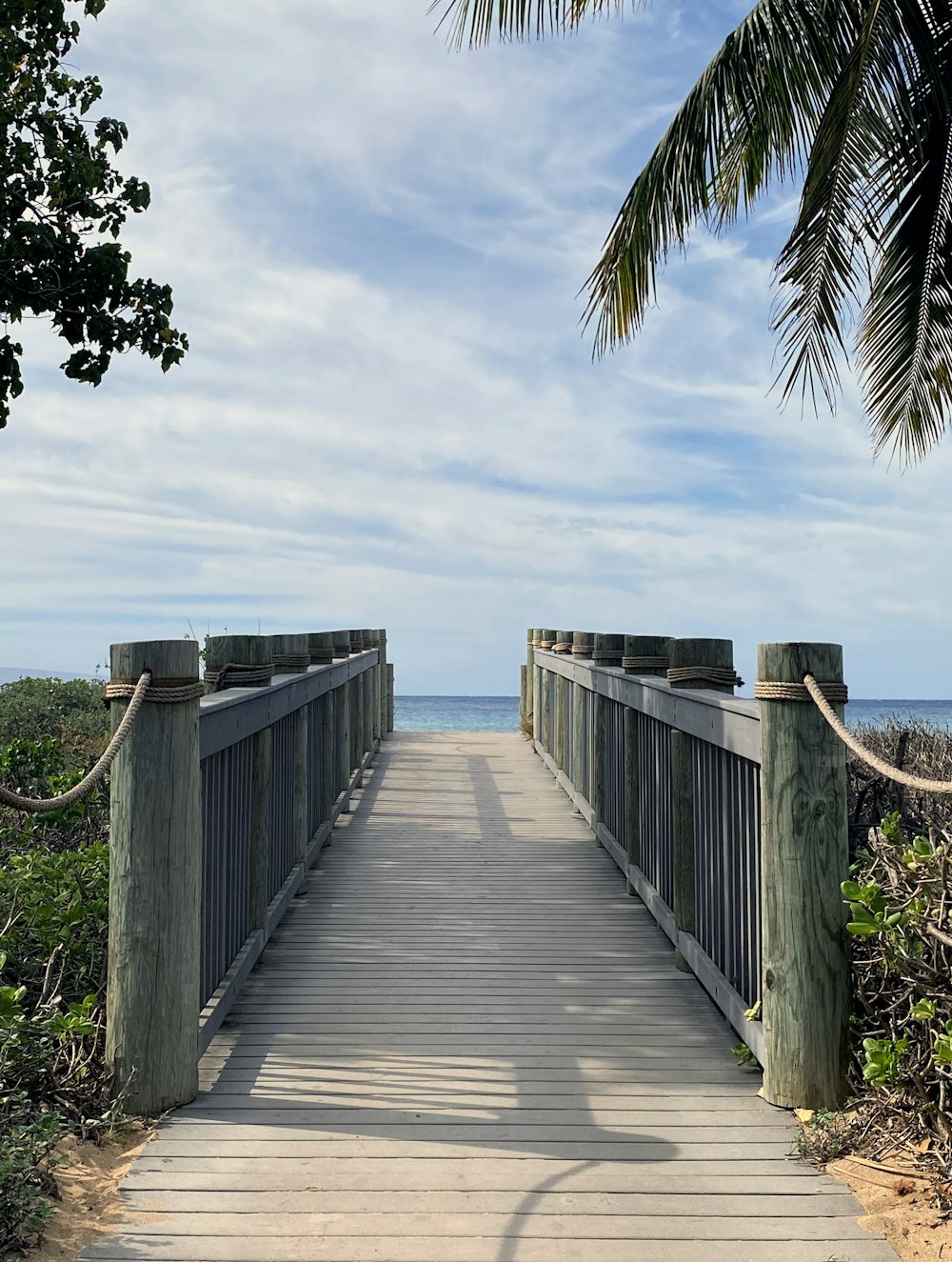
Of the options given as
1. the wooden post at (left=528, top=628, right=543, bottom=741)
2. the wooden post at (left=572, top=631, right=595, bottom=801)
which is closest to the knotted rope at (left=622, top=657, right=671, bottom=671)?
the wooden post at (left=572, top=631, right=595, bottom=801)

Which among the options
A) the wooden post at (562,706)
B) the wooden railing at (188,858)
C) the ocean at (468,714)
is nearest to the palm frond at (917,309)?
the wooden post at (562,706)

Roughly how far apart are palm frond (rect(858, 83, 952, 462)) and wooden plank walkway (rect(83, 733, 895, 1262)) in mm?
5588

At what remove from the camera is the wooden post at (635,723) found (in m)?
5.39

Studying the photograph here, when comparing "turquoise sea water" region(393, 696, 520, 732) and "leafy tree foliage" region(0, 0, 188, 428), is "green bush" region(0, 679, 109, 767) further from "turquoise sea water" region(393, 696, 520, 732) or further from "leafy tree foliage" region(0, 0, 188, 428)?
"turquoise sea water" region(393, 696, 520, 732)

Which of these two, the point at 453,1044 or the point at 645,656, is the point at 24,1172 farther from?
the point at 645,656

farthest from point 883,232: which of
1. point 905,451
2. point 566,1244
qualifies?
point 566,1244

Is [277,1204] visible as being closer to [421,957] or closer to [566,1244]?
[566,1244]

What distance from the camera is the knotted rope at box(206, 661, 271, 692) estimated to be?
13.9 feet

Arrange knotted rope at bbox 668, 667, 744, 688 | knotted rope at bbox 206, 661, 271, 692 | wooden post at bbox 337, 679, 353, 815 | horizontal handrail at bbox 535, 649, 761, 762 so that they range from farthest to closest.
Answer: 1. wooden post at bbox 337, 679, 353, 815
2. knotted rope at bbox 206, 661, 271, 692
3. knotted rope at bbox 668, 667, 744, 688
4. horizontal handrail at bbox 535, 649, 761, 762

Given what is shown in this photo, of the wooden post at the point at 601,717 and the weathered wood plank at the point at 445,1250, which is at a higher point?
the wooden post at the point at 601,717

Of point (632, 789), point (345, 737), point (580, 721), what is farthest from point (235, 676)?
point (580, 721)

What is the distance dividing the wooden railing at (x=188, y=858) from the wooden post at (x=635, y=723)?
68.5 inches

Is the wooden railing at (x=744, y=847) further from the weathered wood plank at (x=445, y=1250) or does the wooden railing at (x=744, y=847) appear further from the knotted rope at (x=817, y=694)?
the weathered wood plank at (x=445, y=1250)

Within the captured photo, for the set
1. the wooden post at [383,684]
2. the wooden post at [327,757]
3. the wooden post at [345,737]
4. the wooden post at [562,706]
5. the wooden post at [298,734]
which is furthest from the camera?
the wooden post at [383,684]
